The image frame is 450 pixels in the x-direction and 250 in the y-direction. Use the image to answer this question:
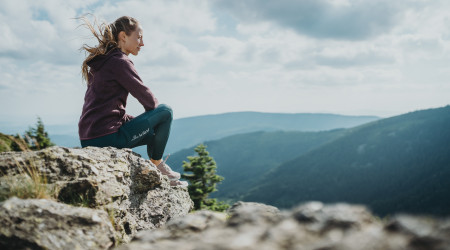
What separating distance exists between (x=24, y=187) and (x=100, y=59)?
2.90 m

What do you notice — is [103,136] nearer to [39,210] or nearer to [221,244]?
[39,210]

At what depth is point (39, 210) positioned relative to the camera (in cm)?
364

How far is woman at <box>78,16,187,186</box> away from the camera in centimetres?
593

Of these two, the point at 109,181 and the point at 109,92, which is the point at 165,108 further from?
the point at 109,181

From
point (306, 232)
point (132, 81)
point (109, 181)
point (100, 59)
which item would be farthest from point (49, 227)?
point (100, 59)

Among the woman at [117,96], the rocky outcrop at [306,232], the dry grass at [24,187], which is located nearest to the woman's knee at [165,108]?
the woman at [117,96]

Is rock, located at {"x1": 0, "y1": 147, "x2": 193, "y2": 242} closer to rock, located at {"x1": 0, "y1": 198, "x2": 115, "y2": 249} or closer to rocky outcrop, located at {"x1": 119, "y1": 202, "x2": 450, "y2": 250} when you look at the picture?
rock, located at {"x1": 0, "y1": 198, "x2": 115, "y2": 249}

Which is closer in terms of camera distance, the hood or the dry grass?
the dry grass

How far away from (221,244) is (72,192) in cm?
323

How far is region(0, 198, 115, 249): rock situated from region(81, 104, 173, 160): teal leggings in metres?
2.45

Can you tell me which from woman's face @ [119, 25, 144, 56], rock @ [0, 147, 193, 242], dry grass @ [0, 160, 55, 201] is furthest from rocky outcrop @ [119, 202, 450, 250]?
woman's face @ [119, 25, 144, 56]

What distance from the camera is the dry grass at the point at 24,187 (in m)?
3.99

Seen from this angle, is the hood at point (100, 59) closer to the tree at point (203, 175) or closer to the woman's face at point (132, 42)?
the woman's face at point (132, 42)

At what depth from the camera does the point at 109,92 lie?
6.00 m
